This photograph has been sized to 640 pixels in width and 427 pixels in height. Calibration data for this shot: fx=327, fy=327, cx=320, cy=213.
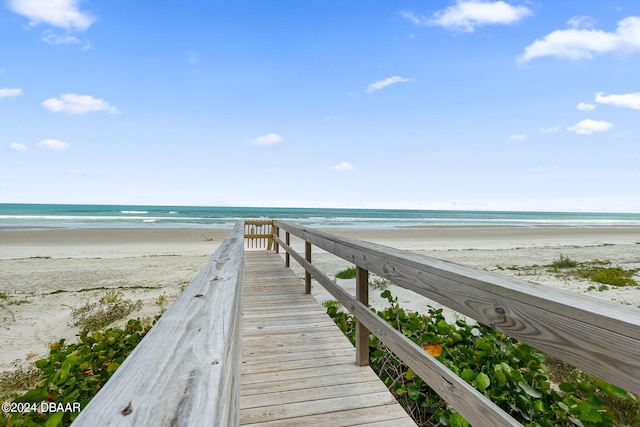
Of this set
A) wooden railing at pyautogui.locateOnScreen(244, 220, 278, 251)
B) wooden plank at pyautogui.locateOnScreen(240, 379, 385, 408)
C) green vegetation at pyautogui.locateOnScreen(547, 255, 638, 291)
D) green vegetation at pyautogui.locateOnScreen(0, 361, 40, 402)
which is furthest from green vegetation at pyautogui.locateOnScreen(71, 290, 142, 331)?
green vegetation at pyautogui.locateOnScreen(547, 255, 638, 291)

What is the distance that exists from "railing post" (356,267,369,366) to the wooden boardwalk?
0.08 m

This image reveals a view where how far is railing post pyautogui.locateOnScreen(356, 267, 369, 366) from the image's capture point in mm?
2408

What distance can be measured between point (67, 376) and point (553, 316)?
265cm

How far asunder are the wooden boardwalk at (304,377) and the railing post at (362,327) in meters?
0.08

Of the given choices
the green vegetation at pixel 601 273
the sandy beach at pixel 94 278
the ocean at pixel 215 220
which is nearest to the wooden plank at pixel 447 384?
the sandy beach at pixel 94 278

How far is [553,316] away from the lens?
839 mm

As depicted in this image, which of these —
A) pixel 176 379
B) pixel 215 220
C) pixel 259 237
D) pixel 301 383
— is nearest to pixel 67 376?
pixel 301 383

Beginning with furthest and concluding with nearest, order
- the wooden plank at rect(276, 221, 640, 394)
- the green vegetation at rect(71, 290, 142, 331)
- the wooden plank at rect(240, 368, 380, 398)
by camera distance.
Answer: the green vegetation at rect(71, 290, 142, 331) < the wooden plank at rect(240, 368, 380, 398) < the wooden plank at rect(276, 221, 640, 394)

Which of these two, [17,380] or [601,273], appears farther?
[601,273]

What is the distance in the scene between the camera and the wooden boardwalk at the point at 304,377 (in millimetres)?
1926

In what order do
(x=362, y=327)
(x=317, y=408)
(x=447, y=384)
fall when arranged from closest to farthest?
(x=447, y=384) < (x=317, y=408) < (x=362, y=327)

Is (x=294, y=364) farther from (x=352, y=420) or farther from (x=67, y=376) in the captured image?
(x=67, y=376)

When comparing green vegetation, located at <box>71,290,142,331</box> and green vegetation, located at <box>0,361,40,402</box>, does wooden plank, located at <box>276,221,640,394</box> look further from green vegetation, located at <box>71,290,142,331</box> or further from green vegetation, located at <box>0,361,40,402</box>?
green vegetation, located at <box>71,290,142,331</box>

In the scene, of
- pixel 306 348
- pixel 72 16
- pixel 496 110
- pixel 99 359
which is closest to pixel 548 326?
pixel 306 348
